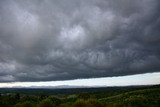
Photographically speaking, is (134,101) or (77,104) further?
(134,101)

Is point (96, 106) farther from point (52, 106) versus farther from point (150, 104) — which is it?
point (150, 104)

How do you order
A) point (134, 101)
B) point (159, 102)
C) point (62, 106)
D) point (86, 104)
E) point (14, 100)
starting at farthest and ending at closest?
point (14, 100) → point (159, 102) → point (134, 101) → point (62, 106) → point (86, 104)

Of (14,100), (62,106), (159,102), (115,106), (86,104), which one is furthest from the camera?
(14,100)

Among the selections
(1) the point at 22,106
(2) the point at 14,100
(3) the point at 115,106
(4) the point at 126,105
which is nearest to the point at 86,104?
(3) the point at 115,106

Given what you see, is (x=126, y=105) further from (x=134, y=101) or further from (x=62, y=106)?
(x=62, y=106)

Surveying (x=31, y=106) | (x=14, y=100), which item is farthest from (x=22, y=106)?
(x=14, y=100)

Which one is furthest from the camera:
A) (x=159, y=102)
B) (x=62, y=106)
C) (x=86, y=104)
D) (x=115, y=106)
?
(x=159, y=102)

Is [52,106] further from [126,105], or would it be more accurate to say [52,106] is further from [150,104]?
[150,104]

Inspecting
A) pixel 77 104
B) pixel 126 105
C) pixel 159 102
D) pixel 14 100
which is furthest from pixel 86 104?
pixel 14 100

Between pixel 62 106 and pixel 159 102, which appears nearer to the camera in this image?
pixel 62 106
